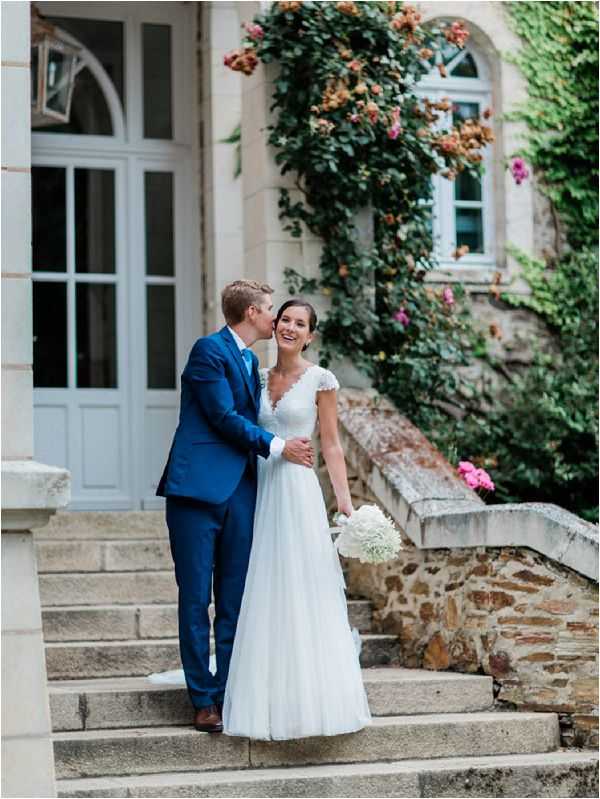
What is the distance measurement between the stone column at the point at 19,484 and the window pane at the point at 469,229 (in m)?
6.26

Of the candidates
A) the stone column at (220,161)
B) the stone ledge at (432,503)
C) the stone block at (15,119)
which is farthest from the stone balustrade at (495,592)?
the stone block at (15,119)

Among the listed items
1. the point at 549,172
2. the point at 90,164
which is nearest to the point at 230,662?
the point at 90,164

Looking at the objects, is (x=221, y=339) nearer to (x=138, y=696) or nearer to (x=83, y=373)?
(x=138, y=696)

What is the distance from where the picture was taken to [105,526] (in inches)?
332

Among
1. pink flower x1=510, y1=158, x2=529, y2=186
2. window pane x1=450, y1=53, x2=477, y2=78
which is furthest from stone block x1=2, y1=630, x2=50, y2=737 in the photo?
window pane x1=450, y1=53, x2=477, y2=78

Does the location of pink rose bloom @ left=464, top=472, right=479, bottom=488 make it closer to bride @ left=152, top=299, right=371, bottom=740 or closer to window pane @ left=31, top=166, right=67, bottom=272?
bride @ left=152, top=299, right=371, bottom=740

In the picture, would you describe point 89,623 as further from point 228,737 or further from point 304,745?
point 304,745

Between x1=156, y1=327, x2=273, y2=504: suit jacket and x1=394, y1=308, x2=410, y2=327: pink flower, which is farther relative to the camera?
x1=394, y1=308, x2=410, y2=327: pink flower

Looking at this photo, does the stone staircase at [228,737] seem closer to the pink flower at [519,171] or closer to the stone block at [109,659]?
the stone block at [109,659]

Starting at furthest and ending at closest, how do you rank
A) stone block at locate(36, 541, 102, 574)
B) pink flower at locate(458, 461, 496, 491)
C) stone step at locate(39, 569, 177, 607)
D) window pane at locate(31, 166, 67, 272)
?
window pane at locate(31, 166, 67, 272) < pink flower at locate(458, 461, 496, 491) < stone block at locate(36, 541, 102, 574) < stone step at locate(39, 569, 177, 607)

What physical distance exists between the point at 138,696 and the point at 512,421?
13.8 ft

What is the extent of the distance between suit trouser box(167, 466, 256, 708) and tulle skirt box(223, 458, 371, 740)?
0.06 m

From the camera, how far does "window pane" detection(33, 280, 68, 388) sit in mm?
9945

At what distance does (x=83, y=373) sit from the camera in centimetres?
1000
